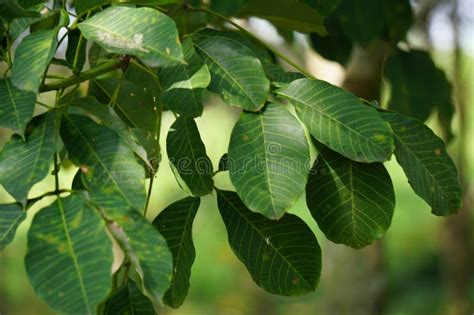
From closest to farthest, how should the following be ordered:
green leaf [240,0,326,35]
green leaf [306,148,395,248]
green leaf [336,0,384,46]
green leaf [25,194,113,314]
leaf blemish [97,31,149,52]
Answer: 1. green leaf [25,194,113,314]
2. leaf blemish [97,31,149,52]
3. green leaf [306,148,395,248]
4. green leaf [240,0,326,35]
5. green leaf [336,0,384,46]

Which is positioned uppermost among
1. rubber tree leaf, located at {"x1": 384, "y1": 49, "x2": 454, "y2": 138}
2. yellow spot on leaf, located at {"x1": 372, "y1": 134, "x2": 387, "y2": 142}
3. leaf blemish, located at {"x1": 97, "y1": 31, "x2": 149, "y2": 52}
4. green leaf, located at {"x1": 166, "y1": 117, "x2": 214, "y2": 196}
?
leaf blemish, located at {"x1": 97, "y1": 31, "x2": 149, "y2": 52}

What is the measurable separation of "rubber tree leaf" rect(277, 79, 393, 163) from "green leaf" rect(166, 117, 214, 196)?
117 mm

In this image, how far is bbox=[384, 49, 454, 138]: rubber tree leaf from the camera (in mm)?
1683

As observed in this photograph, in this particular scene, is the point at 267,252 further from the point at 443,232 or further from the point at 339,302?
the point at 443,232

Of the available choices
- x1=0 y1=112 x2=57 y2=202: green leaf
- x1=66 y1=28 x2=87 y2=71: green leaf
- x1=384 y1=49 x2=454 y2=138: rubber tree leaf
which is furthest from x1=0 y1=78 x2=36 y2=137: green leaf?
x1=384 y1=49 x2=454 y2=138: rubber tree leaf

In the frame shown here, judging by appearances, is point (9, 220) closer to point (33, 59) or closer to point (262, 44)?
point (33, 59)

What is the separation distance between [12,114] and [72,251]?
194mm

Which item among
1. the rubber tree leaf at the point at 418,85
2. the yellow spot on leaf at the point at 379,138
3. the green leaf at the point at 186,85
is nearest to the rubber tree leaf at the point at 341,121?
the yellow spot on leaf at the point at 379,138

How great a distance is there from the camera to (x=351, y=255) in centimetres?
203

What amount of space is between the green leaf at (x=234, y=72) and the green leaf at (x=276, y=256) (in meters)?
0.15

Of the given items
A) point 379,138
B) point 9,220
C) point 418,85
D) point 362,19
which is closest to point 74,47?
point 9,220

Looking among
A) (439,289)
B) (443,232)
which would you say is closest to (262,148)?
(443,232)

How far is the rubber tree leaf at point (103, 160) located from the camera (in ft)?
2.60

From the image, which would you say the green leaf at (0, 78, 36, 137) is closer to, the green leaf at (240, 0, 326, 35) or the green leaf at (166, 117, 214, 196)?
the green leaf at (166, 117, 214, 196)
